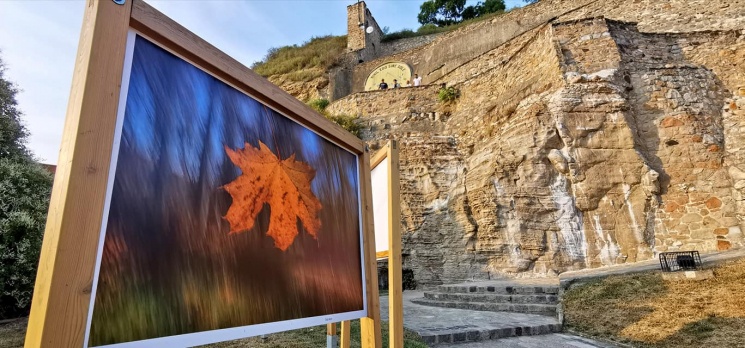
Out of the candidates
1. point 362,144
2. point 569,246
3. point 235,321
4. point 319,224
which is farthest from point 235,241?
point 569,246

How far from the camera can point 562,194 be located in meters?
8.44

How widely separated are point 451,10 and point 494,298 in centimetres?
2985

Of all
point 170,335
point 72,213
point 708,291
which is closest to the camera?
point 72,213

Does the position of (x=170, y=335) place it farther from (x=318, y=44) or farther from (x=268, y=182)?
(x=318, y=44)

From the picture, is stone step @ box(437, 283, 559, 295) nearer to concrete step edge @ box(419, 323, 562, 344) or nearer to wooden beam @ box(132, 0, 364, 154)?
concrete step edge @ box(419, 323, 562, 344)

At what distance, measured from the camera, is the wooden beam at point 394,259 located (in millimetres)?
2242

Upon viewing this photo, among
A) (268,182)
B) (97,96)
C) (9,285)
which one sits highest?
(97,96)

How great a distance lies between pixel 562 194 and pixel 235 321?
841cm

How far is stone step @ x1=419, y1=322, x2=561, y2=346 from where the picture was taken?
4113mm

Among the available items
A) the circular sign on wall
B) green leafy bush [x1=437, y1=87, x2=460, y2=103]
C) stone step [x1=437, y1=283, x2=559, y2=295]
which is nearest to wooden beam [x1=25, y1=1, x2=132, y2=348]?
stone step [x1=437, y1=283, x2=559, y2=295]

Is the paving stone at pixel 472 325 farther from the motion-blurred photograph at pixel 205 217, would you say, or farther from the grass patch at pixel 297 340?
the motion-blurred photograph at pixel 205 217

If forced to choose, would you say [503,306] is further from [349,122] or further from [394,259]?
[349,122]

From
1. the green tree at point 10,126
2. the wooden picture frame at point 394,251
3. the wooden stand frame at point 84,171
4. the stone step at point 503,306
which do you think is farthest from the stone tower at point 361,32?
the wooden stand frame at point 84,171

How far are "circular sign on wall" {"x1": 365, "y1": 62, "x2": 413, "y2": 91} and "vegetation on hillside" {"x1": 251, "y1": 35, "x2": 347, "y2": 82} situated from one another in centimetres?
277
